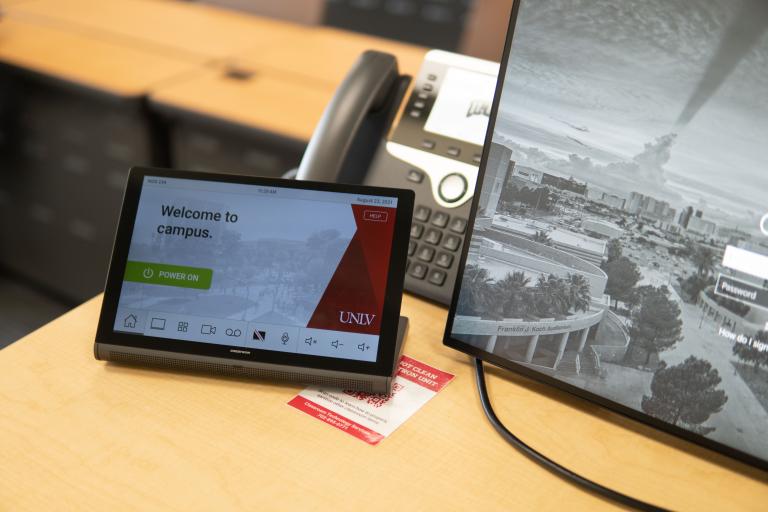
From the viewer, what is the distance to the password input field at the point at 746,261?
20.6 inches

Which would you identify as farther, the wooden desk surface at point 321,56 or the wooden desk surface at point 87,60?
the wooden desk surface at point 321,56

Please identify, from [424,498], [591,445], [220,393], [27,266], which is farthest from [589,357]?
[27,266]

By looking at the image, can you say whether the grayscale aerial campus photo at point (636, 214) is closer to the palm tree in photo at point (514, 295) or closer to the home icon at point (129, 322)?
the palm tree in photo at point (514, 295)

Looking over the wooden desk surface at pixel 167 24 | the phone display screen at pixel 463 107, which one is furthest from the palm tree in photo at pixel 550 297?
the wooden desk surface at pixel 167 24

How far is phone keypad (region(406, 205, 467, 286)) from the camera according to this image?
0.73m

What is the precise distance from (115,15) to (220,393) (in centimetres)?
153

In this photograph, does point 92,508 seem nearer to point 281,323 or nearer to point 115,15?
point 281,323

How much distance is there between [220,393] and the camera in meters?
0.60

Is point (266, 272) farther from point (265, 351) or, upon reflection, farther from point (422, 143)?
point (422, 143)

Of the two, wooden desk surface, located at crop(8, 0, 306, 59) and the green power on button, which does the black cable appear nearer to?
the green power on button

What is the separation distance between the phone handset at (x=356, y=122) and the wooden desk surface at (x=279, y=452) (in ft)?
0.89

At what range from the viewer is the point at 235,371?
0.61 meters

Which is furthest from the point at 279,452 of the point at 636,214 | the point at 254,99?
the point at 254,99

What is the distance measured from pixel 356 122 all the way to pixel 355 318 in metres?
0.28
